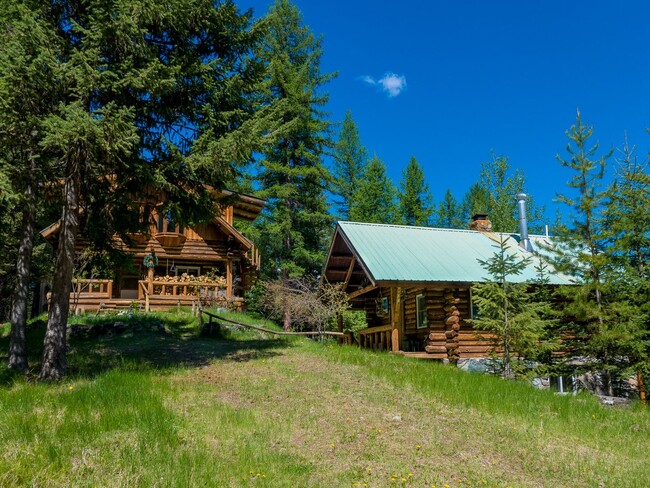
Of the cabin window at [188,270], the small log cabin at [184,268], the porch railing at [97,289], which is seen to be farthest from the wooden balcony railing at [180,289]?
the cabin window at [188,270]

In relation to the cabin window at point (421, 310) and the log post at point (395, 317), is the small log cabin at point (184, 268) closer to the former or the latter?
the log post at point (395, 317)

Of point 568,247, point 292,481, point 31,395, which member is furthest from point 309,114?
point 292,481

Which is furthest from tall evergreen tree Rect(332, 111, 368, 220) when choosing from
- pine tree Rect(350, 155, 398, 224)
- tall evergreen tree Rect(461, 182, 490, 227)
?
tall evergreen tree Rect(461, 182, 490, 227)

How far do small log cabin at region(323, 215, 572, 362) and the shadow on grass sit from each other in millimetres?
4146

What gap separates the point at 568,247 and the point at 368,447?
38.0 ft

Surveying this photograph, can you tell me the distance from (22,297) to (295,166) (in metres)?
24.5

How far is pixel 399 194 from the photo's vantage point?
41.1 meters

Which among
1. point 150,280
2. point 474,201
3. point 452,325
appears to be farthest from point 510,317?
point 474,201

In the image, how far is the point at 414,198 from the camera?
4122 centimetres

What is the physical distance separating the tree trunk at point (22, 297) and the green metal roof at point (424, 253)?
961 cm

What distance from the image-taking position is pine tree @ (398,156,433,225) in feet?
134

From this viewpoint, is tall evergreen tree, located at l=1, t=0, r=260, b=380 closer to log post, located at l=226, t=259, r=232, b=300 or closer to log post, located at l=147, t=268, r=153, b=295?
log post, located at l=147, t=268, r=153, b=295

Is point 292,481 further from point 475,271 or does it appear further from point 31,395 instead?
point 475,271

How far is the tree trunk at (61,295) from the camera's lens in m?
10.1
